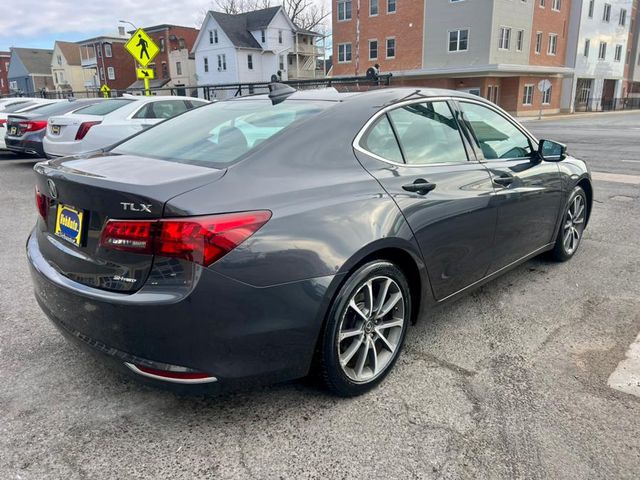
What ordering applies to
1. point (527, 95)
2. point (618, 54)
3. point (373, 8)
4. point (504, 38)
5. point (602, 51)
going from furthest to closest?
point (618, 54), point (602, 51), point (373, 8), point (527, 95), point (504, 38)

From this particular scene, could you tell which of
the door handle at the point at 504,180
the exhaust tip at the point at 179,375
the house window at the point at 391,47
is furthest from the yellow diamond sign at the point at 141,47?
the house window at the point at 391,47

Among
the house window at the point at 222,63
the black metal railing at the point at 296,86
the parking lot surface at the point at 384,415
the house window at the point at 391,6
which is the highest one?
the house window at the point at 391,6

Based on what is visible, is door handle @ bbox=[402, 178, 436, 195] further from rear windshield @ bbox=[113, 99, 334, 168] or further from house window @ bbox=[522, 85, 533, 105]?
house window @ bbox=[522, 85, 533, 105]

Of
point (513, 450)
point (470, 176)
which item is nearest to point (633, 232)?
point (470, 176)

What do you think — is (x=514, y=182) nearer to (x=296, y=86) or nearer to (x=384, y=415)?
(x=384, y=415)

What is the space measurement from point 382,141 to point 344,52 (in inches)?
1625

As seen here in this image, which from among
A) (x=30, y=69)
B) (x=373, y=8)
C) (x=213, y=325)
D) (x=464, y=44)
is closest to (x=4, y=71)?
(x=30, y=69)

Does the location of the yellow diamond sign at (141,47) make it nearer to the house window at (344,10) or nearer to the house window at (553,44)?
the house window at (344,10)

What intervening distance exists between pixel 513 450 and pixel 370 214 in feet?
4.20

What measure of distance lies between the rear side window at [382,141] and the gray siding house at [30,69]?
3480 inches

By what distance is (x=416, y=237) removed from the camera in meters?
2.78

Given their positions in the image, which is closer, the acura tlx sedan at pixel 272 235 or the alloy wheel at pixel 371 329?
the acura tlx sedan at pixel 272 235

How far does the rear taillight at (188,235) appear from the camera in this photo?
6.65 ft

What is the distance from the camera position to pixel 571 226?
15.6ft
